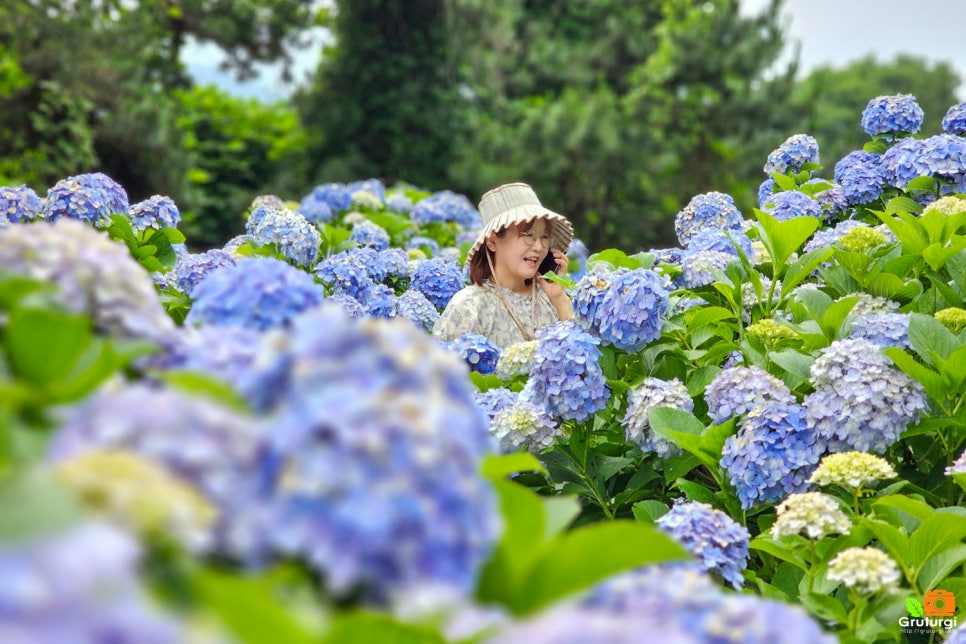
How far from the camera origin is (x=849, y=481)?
2.14 m

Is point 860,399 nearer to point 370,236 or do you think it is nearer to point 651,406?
point 651,406

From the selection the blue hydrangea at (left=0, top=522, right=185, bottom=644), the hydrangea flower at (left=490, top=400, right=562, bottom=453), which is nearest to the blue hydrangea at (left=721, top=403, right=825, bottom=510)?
the hydrangea flower at (left=490, top=400, right=562, bottom=453)

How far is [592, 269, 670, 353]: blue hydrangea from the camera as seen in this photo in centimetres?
269

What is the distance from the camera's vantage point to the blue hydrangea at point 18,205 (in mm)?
3639

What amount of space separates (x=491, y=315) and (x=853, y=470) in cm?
206

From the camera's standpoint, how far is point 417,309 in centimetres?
414

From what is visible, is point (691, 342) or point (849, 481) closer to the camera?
point (849, 481)

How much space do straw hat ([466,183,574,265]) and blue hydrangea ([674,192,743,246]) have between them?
1.56ft

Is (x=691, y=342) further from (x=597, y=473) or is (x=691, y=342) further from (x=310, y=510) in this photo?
(x=310, y=510)

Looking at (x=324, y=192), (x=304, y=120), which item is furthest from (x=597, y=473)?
(x=304, y=120)

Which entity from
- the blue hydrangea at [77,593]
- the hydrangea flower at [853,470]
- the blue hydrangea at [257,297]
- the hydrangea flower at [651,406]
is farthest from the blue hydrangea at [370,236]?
the blue hydrangea at [77,593]

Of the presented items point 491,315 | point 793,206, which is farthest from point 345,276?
point 793,206

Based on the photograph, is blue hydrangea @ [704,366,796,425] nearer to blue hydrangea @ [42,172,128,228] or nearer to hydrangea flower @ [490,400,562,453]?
hydrangea flower @ [490,400,562,453]

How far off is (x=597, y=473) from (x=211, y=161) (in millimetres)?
12934
